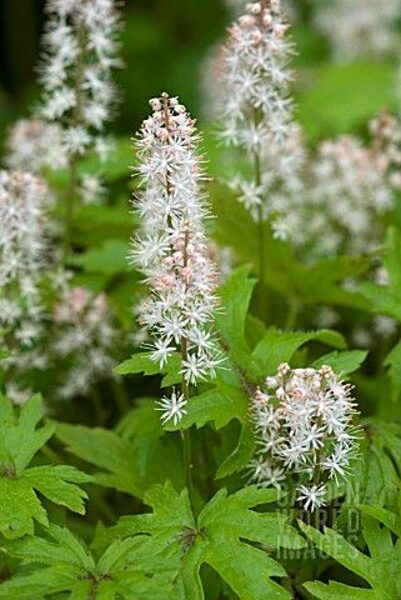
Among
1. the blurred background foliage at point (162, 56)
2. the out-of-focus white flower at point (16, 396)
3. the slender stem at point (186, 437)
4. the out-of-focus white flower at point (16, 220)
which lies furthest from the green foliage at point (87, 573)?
the blurred background foliage at point (162, 56)

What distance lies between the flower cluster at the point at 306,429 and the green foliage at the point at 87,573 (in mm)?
466

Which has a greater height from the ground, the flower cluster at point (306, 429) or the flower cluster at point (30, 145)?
the flower cluster at point (30, 145)

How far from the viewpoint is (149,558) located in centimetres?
238

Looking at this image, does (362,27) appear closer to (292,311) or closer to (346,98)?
(346,98)

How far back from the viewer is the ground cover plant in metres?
2.44

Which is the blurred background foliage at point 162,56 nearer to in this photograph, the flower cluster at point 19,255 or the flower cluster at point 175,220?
the flower cluster at point 19,255

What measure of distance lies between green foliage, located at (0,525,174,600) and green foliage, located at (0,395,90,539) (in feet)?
0.21

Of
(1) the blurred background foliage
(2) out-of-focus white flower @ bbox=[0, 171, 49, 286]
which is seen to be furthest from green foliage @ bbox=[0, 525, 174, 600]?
(1) the blurred background foliage

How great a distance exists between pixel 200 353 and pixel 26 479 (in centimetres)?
59

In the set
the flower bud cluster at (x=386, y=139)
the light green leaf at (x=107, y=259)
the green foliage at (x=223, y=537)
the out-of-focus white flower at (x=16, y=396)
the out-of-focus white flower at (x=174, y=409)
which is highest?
the flower bud cluster at (x=386, y=139)

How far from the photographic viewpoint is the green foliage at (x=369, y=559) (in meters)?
2.39

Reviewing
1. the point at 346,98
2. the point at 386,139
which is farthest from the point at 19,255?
the point at 346,98

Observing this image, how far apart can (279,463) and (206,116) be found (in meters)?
5.32

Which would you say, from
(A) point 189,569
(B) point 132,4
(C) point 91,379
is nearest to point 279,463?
(A) point 189,569
